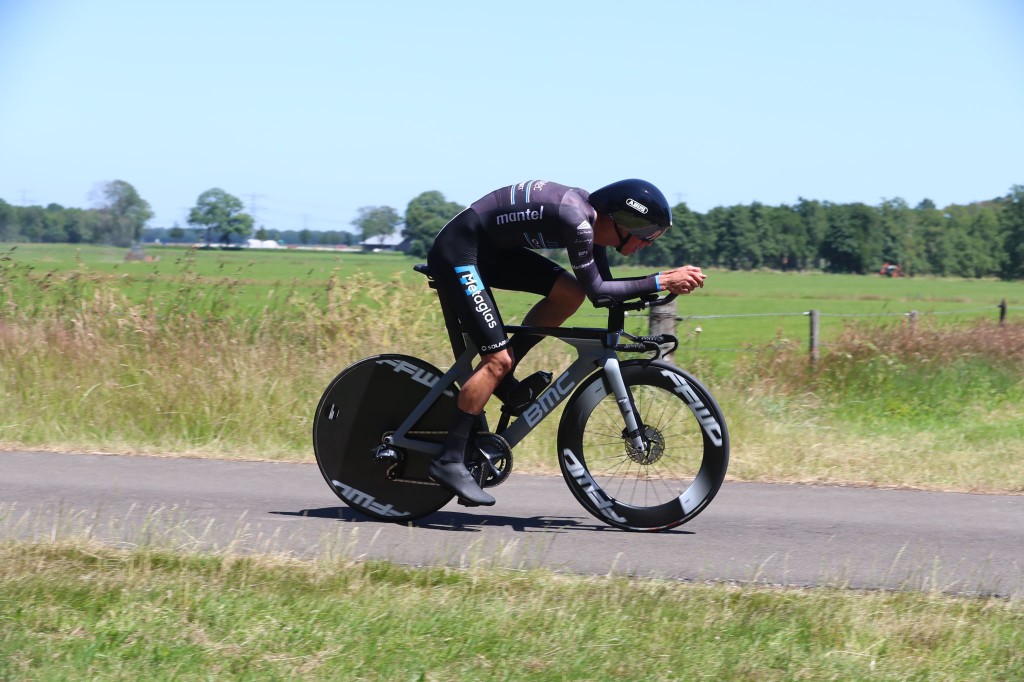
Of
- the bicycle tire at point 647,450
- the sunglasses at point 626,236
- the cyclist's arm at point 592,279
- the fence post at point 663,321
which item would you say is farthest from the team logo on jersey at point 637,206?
the fence post at point 663,321

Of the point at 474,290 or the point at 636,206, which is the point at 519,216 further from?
the point at 636,206

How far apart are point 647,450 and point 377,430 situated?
148 centimetres

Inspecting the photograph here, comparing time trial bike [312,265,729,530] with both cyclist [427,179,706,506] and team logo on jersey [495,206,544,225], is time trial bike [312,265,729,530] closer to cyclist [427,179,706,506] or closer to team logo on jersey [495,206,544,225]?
cyclist [427,179,706,506]

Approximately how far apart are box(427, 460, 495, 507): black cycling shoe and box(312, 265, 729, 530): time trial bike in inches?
4.2

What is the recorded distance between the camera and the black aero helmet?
17.6 ft

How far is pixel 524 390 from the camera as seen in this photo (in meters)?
5.80

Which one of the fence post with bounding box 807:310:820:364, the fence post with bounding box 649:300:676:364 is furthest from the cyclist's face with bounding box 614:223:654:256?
the fence post with bounding box 807:310:820:364

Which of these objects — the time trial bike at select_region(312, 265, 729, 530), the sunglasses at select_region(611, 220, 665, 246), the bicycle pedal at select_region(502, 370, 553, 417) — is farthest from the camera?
the bicycle pedal at select_region(502, 370, 553, 417)

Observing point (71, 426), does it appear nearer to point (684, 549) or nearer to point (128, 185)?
point (684, 549)

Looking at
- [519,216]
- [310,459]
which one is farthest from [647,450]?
[310,459]

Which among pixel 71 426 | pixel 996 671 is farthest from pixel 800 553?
pixel 71 426

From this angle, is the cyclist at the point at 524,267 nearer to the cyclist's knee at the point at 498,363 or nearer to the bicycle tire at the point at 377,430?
the cyclist's knee at the point at 498,363

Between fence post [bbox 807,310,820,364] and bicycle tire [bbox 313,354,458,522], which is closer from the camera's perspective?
bicycle tire [bbox 313,354,458,522]

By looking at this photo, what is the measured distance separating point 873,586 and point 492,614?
66.4 inches
